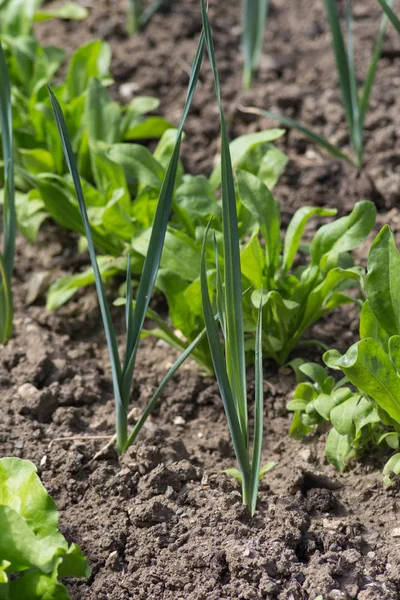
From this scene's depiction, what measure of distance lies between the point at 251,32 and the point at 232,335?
1.62 metres

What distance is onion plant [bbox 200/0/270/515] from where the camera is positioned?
1.42 metres

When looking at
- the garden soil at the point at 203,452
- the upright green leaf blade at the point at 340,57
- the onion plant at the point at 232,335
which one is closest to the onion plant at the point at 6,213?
the garden soil at the point at 203,452

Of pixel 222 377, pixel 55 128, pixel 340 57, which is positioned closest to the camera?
pixel 222 377

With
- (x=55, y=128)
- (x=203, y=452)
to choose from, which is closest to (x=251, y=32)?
(x=55, y=128)

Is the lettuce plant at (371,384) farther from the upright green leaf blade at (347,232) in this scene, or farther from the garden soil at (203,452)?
Result: the upright green leaf blade at (347,232)

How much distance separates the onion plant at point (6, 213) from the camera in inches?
70.5

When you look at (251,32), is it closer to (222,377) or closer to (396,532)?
(222,377)

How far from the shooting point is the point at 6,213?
1938 mm

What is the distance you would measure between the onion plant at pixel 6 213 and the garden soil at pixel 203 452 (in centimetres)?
8

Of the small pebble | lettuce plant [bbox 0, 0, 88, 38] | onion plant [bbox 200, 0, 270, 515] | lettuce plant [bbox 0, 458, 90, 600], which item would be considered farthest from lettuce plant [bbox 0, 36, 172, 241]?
the small pebble

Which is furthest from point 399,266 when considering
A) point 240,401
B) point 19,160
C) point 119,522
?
point 19,160

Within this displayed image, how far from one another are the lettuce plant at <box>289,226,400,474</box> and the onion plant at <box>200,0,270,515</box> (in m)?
0.18

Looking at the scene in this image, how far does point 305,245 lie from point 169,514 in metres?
0.85

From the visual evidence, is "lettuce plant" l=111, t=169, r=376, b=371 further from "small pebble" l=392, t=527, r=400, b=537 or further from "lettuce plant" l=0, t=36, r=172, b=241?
"small pebble" l=392, t=527, r=400, b=537
